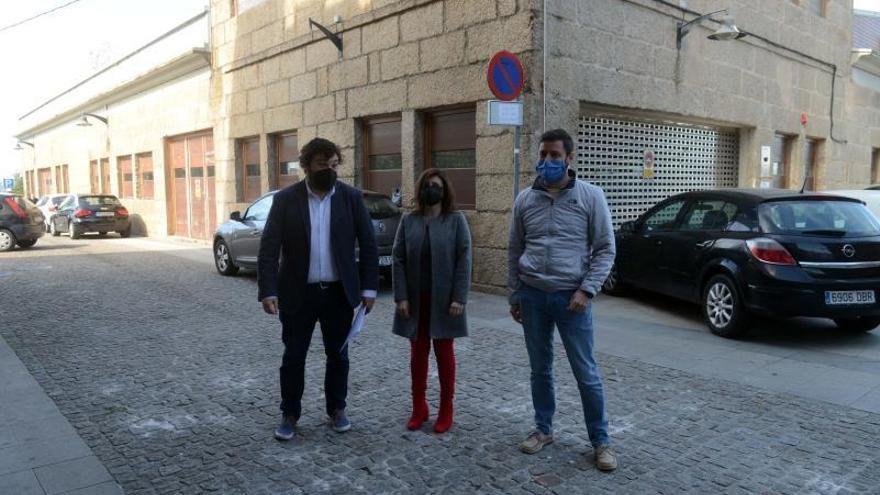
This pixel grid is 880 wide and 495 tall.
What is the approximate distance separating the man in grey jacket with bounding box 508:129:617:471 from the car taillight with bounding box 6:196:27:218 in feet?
58.3

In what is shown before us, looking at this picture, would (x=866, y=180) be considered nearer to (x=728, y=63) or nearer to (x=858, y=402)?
(x=728, y=63)

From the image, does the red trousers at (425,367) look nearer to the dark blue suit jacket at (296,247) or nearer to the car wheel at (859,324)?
the dark blue suit jacket at (296,247)

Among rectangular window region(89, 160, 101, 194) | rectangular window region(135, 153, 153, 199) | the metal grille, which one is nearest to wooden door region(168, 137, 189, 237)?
rectangular window region(135, 153, 153, 199)

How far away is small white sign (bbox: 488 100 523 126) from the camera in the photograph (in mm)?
7504

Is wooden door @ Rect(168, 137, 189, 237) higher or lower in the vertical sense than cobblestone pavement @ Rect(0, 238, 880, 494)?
higher

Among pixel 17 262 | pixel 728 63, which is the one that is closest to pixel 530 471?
pixel 728 63

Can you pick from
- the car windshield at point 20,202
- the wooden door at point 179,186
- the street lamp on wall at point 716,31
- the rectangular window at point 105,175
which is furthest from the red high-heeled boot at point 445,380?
the rectangular window at point 105,175

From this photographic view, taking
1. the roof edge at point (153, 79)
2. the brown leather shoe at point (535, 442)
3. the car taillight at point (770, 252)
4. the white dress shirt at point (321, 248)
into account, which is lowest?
the brown leather shoe at point (535, 442)

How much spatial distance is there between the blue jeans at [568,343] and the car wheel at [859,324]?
468 centimetres

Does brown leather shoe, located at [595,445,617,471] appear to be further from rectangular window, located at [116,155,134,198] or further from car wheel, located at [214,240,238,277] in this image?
rectangular window, located at [116,155,134,198]

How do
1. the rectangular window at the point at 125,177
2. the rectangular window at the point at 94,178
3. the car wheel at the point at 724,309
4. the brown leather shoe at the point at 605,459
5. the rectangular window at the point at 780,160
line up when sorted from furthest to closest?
the rectangular window at the point at 94,178 → the rectangular window at the point at 125,177 → the rectangular window at the point at 780,160 → the car wheel at the point at 724,309 → the brown leather shoe at the point at 605,459

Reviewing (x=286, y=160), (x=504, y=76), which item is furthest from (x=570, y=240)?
(x=286, y=160)

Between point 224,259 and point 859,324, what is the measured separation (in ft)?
31.7

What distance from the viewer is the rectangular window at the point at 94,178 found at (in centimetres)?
2829
